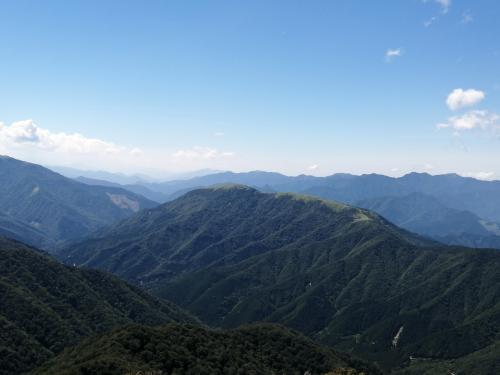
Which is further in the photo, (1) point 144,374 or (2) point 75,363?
(2) point 75,363

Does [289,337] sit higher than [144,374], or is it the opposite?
[144,374]

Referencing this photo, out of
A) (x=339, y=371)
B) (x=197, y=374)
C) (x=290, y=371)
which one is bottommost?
(x=290, y=371)

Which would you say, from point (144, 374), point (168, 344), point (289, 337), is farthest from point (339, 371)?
point (289, 337)

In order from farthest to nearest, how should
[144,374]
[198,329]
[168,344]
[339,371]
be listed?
1. [198,329]
2. [168,344]
3. [144,374]
4. [339,371]

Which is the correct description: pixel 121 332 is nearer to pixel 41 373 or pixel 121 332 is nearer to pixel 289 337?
pixel 41 373

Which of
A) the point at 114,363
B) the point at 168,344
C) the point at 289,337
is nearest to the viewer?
the point at 114,363

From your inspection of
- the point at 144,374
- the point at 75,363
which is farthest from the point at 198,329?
the point at 144,374
